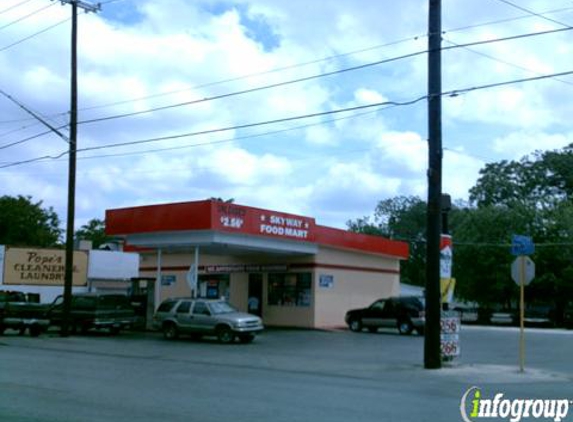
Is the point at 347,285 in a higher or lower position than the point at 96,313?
higher

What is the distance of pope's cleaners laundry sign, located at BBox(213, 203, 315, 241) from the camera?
29.6m

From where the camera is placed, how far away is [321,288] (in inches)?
1446

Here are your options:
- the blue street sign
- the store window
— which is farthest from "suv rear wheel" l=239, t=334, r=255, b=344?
the blue street sign

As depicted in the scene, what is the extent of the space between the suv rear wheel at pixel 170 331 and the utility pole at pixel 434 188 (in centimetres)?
1225

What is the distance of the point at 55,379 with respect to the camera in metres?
14.4

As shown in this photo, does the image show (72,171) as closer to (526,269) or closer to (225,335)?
(225,335)

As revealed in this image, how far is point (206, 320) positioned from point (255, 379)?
40.7 feet

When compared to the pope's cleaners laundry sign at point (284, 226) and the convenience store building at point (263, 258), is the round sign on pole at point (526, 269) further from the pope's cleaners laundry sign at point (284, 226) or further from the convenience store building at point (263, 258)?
the pope's cleaners laundry sign at point (284, 226)

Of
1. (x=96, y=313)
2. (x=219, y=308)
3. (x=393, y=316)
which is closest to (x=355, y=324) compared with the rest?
(x=393, y=316)

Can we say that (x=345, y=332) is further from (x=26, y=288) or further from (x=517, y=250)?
(x=26, y=288)

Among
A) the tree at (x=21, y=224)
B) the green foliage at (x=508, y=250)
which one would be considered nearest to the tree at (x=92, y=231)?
the tree at (x=21, y=224)

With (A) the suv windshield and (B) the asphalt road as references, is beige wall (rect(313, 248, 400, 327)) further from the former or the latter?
(A) the suv windshield

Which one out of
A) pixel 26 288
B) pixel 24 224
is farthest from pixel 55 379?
pixel 24 224

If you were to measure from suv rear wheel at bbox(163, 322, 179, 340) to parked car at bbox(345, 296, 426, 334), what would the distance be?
383 inches
